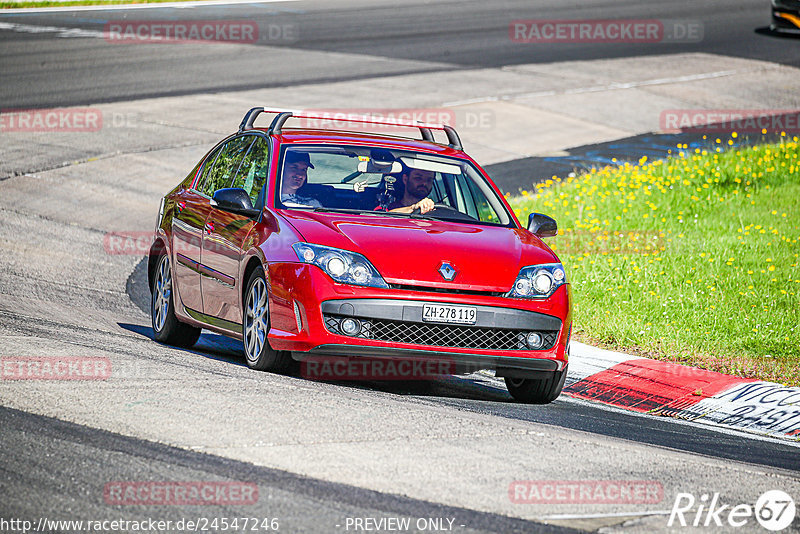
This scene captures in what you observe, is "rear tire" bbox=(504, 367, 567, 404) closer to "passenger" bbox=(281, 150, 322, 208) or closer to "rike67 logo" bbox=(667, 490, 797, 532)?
"passenger" bbox=(281, 150, 322, 208)

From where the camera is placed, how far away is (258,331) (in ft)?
26.2

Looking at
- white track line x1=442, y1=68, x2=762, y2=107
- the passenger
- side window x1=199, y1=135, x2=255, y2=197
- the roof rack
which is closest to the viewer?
the passenger

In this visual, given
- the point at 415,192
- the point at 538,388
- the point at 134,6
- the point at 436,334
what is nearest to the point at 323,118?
the point at 415,192

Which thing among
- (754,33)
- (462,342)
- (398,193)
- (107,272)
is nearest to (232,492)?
(462,342)

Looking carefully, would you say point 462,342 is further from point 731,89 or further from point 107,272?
point 731,89

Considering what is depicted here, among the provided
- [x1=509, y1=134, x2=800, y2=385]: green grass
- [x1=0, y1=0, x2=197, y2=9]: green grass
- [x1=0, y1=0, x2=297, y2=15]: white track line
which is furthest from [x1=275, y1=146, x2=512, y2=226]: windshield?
[x1=0, y1=0, x2=197, y2=9]: green grass

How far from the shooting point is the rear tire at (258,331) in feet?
25.7

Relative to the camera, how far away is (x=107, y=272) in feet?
42.0

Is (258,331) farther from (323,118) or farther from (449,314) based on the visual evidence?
(323,118)

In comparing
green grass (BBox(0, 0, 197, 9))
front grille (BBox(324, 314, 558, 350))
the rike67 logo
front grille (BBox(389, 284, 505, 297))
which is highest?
green grass (BBox(0, 0, 197, 9))

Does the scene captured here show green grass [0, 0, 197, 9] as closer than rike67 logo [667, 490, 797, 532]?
No

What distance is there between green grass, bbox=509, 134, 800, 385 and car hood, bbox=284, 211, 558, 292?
8.44 feet

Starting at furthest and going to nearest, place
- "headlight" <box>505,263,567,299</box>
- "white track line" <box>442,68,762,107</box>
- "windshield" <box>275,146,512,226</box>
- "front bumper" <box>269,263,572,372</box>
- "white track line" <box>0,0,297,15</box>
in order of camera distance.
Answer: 1. "white track line" <box>0,0,297,15</box>
2. "white track line" <box>442,68,762,107</box>
3. "windshield" <box>275,146,512,226</box>
4. "headlight" <box>505,263,567,299</box>
5. "front bumper" <box>269,263,572,372</box>

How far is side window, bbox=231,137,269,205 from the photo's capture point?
28.5 feet
